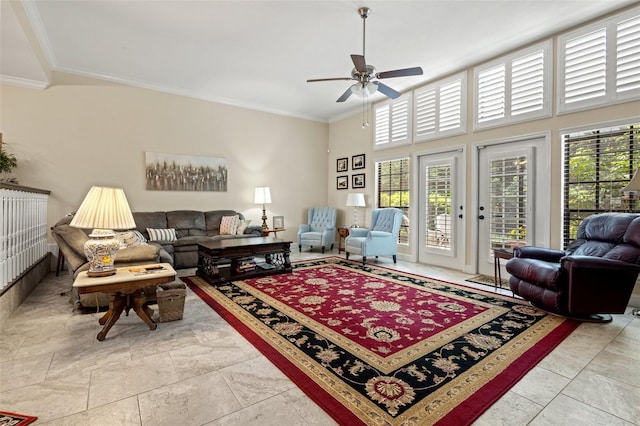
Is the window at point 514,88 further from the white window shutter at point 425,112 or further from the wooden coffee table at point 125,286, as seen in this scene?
the wooden coffee table at point 125,286

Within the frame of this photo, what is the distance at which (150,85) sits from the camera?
5645 millimetres

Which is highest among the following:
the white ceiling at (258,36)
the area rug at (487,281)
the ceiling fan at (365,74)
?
the white ceiling at (258,36)

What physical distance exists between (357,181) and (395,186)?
1.05m

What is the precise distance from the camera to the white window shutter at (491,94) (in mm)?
4492

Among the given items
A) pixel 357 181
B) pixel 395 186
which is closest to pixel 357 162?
pixel 357 181

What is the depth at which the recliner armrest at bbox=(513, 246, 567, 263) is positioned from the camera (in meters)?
3.45

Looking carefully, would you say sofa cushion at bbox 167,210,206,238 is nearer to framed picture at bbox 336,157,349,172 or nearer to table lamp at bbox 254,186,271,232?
table lamp at bbox 254,186,271,232

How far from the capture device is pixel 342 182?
749 cm

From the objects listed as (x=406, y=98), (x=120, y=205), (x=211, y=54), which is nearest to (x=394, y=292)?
(x=120, y=205)

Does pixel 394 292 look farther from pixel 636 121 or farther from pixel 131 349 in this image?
pixel 636 121

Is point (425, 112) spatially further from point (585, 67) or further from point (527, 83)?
point (585, 67)

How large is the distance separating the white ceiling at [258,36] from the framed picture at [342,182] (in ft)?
7.54

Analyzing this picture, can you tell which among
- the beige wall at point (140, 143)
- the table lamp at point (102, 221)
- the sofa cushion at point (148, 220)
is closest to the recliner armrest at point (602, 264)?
the table lamp at point (102, 221)

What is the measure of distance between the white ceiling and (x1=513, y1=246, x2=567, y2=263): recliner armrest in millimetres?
2709
